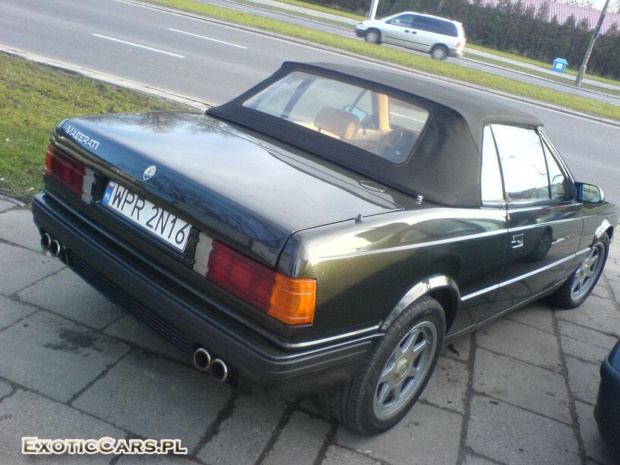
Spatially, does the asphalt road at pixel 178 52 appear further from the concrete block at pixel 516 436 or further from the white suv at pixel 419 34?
the white suv at pixel 419 34

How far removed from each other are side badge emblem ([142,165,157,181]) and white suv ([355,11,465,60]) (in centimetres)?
2593

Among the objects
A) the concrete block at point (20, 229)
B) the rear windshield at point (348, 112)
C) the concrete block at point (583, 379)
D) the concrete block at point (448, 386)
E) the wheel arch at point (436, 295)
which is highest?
the rear windshield at point (348, 112)

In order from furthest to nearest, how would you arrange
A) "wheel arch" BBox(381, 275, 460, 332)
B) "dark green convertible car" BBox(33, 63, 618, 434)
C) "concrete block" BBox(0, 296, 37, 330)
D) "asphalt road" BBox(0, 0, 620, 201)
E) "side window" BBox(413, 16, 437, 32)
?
"side window" BBox(413, 16, 437, 32)
"asphalt road" BBox(0, 0, 620, 201)
"concrete block" BBox(0, 296, 37, 330)
"wheel arch" BBox(381, 275, 460, 332)
"dark green convertible car" BBox(33, 63, 618, 434)

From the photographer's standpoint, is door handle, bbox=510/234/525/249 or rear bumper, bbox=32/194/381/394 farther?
door handle, bbox=510/234/525/249

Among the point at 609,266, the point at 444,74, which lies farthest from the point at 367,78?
the point at 444,74

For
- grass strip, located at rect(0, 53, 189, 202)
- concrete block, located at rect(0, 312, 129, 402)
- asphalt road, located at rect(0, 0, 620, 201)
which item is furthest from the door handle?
asphalt road, located at rect(0, 0, 620, 201)

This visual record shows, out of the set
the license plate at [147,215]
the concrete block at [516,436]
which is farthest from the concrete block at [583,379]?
the license plate at [147,215]

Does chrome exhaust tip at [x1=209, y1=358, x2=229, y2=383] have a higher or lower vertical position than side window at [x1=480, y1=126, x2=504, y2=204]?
lower

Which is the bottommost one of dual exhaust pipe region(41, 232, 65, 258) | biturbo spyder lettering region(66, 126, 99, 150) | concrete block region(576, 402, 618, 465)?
concrete block region(576, 402, 618, 465)

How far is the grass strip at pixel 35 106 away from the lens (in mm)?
5457

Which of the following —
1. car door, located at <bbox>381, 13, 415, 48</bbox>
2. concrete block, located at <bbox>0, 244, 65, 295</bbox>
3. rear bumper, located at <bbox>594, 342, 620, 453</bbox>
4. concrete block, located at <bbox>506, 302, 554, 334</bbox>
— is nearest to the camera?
rear bumper, located at <bbox>594, 342, 620, 453</bbox>

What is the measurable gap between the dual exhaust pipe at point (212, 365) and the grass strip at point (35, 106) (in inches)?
120

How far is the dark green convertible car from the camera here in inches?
99.8

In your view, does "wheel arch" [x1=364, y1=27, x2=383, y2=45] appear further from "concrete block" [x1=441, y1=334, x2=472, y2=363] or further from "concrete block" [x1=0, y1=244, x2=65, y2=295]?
"concrete block" [x1=0, y1=244, x2=65, y2=295]
